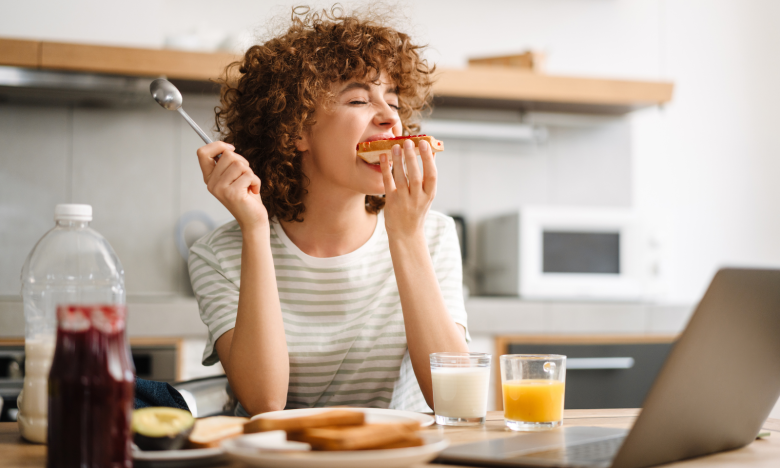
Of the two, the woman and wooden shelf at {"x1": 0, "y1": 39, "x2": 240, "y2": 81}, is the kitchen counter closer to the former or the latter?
wooden shelf at {"x1": 0, "y1": 39, "x2": 240, "y2": 81}

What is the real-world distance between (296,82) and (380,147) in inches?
10.3

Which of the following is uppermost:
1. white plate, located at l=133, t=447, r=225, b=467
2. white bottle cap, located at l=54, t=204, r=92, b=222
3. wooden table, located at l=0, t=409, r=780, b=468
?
white bottle cap, located at l=54, t=204, r=92, b=222

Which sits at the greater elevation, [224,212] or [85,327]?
[224,212]

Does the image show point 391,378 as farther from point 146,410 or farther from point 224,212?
point 224,212

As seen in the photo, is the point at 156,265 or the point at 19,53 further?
the point at 156,265

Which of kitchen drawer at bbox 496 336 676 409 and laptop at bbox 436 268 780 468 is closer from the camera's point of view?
laptop at bbox 436 268 780 468

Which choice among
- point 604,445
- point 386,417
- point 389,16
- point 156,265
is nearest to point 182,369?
point 156,265

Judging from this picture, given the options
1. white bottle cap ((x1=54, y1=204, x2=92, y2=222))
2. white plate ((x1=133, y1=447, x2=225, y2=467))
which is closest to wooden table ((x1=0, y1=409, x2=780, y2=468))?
white plate ((x1=133, y1=447, x2=225, y2=467))

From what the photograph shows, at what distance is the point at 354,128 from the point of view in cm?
136

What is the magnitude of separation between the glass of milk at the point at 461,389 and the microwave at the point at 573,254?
1961 mm

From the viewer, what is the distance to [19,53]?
251 cm

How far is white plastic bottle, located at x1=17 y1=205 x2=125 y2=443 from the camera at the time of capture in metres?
0.79

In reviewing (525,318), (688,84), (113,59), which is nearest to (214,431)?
(525,318)

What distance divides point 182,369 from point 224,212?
0.82m
